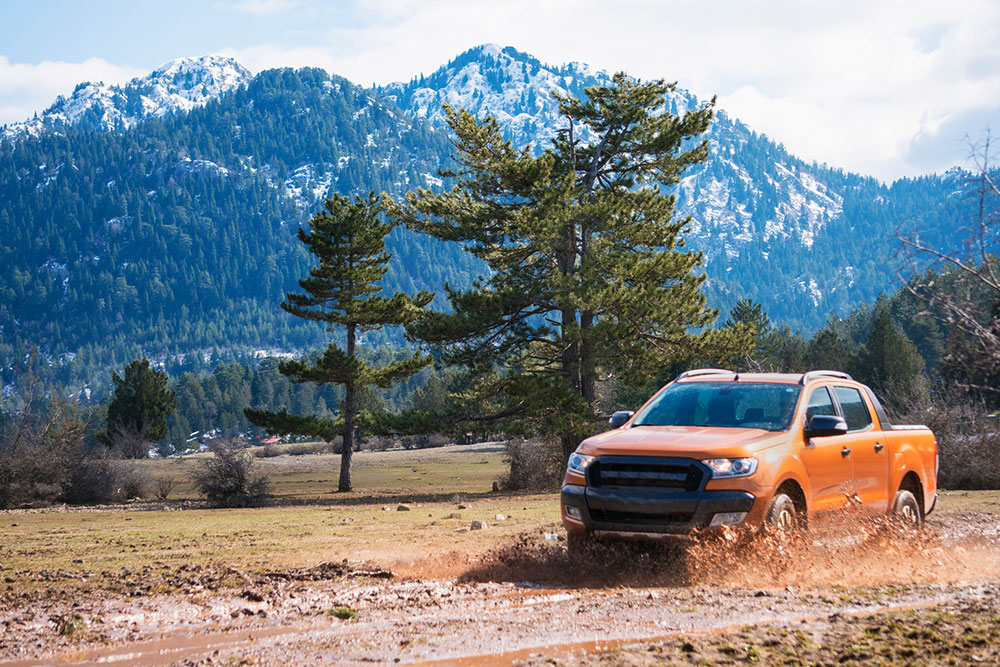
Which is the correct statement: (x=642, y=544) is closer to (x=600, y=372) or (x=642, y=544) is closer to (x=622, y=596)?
(x=622, y=596)

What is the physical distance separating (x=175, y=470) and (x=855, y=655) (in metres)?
63.9

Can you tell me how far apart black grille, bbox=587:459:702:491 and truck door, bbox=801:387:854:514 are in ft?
4.33

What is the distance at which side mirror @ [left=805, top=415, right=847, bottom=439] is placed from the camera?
28.7 ft

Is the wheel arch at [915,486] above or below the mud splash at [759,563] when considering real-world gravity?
above

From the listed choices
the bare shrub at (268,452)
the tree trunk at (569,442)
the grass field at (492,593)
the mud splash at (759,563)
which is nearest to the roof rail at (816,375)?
the mud splash at (759,563)

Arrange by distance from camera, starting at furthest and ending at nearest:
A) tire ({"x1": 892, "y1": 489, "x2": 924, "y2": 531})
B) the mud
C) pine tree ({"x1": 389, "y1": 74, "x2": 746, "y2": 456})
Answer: pine tree ({"x1": 389, "y1": 74, "x2": 746, "y2": 456})
tire ({"x1": 892, "y1": 489, "x2": 924, "y2": 531})
the mud

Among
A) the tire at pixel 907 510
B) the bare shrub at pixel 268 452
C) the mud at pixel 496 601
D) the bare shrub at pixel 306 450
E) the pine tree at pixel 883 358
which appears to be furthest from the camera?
the bare shrub at pixel 306 450

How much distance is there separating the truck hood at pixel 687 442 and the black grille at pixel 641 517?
0.50 m

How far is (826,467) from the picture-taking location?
9016 mm

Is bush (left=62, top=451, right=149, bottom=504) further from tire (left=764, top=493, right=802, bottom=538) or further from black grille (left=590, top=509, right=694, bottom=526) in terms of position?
tire (left=764, top=493, right=802, bottom=538)

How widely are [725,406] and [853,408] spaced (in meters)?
1.68

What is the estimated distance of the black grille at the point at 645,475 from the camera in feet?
26.4

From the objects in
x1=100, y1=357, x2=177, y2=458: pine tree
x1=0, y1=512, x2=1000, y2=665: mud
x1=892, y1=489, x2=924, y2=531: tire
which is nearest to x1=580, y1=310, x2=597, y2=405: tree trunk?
x1=892, y1=489, x2=924, y2=531: tire

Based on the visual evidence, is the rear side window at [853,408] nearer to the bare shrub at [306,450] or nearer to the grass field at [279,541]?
the grass field at [279,541]
